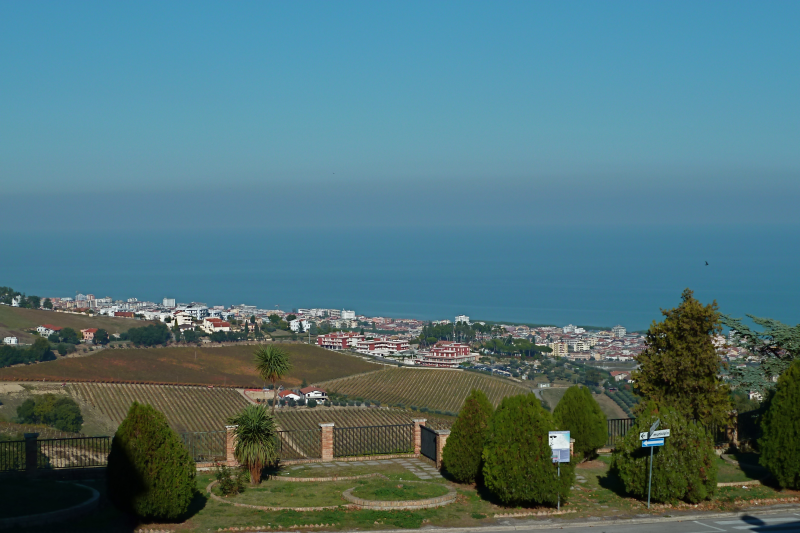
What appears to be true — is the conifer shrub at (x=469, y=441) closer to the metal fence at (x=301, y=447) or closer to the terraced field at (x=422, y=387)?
the metal fence at (x=301, y=447)

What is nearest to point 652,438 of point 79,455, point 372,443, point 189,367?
point 372,443

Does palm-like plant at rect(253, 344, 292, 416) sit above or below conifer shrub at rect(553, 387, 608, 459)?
above

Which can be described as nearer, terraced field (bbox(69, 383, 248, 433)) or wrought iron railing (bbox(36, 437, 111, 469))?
wrought iron railing (bbox(36, 437, 111, 469))

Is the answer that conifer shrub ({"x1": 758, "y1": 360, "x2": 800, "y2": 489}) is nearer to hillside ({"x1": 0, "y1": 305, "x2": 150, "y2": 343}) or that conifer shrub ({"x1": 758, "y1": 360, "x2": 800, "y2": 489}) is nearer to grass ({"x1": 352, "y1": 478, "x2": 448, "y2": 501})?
grass ({"x1": 352, "y1": 478, "x2": 448, "y2": 501})

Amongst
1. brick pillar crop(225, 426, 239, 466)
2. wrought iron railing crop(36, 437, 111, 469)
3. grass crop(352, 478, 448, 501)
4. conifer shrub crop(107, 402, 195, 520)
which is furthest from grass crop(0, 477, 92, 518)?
grass crop(352, 478, 448, 501)

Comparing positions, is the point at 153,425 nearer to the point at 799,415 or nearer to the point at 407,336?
the point at 799,415

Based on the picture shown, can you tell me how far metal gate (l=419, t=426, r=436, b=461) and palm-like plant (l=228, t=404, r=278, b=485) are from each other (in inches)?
154

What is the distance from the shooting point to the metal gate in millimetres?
18359

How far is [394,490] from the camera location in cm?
1537

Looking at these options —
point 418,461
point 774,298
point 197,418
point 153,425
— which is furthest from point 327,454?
point 774,298

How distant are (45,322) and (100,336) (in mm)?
7684

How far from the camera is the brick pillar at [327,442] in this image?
61.7 feet

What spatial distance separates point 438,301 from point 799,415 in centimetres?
17631

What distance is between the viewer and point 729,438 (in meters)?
20.7
